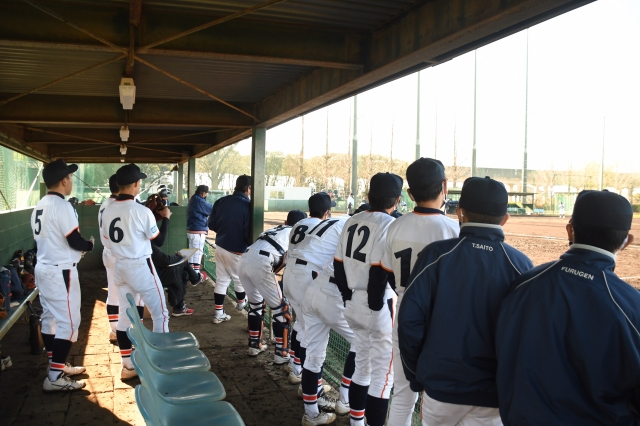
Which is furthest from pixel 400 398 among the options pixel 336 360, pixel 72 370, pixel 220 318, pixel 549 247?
pixel 549 247

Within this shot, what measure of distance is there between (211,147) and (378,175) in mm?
8291

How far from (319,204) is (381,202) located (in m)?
1.08

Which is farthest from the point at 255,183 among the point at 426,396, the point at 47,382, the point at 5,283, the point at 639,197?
the point at 639,197

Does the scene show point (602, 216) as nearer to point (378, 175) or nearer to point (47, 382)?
point (378, 175)

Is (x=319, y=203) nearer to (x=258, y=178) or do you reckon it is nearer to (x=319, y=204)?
(x=319, y=204)

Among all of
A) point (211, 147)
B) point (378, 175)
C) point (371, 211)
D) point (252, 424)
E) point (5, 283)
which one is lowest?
point (252, 424)

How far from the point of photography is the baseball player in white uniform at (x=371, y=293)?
330 centimetres

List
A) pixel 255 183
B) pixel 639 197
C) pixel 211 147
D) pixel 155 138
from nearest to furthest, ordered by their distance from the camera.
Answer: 1. pixel 255 183
2. pixel 155 138
3. pixel 211 147
4. pixel 639 197

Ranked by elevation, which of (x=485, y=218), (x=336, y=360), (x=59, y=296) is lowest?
(x=336, y=360)

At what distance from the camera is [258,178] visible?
7684mm

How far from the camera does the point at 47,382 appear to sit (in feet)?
14.8

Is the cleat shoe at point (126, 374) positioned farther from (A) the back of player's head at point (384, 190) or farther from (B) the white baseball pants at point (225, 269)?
(A) the back of player's head at point (384, 190)

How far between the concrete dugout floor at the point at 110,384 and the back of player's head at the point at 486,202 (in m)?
2.50

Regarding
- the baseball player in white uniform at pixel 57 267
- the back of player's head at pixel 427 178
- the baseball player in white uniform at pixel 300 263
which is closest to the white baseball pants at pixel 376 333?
the back of player's head at pixel 427 178
